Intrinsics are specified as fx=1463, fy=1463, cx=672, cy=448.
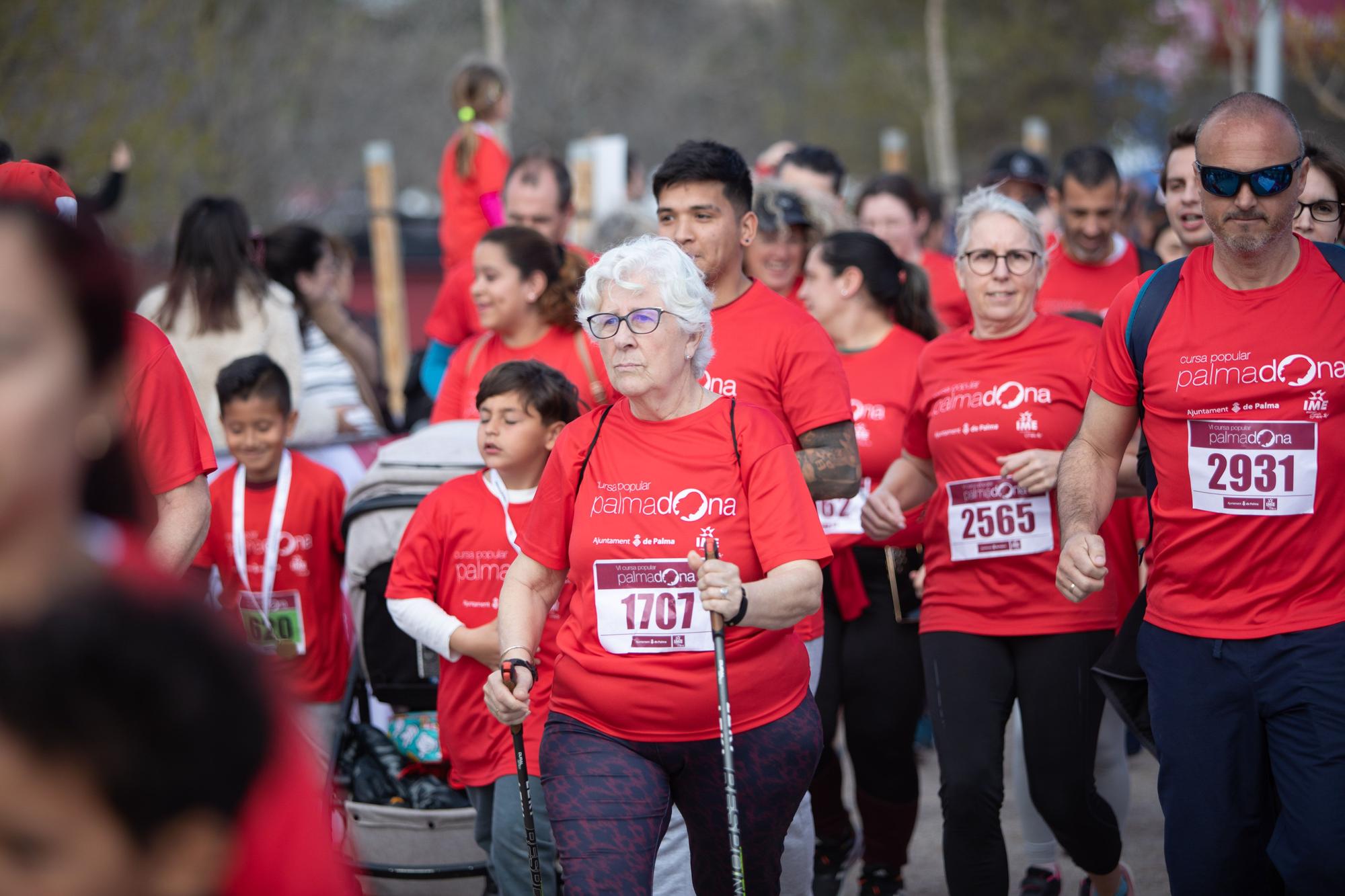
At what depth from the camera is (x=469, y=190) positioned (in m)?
8.82

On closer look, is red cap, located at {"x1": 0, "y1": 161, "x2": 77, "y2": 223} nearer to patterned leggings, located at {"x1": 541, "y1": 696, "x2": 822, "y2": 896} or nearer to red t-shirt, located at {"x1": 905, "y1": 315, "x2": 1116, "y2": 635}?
patterned leggings, located at {"x1": 541, "y1": 696, "x2": 822, "y2": 896}

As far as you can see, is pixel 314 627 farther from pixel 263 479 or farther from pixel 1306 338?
pixel 1306 338

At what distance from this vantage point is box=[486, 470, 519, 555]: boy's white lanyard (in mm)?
4723

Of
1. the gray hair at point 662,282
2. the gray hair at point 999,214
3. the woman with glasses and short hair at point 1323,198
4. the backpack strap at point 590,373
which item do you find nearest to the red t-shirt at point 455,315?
the backpack strap at point 590,373

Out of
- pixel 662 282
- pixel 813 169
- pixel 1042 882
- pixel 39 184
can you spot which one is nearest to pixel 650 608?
pixel 662 282

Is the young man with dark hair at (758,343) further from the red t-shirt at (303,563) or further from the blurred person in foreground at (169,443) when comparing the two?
the red t-shirt at (303,563)

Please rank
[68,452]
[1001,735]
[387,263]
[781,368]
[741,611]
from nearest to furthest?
[68,452], [741,611], [781,368], [1001,735], [387,263]

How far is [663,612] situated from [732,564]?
0.24 m

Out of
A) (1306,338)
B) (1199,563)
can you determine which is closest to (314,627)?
(1199,563)

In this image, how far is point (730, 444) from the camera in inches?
149

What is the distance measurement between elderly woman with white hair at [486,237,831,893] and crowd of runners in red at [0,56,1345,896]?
0.04 ft

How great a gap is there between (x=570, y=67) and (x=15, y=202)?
82.5ft

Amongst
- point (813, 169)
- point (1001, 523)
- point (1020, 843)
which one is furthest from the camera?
point (813, 169)

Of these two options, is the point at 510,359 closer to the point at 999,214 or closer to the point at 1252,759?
the point at 999,214
